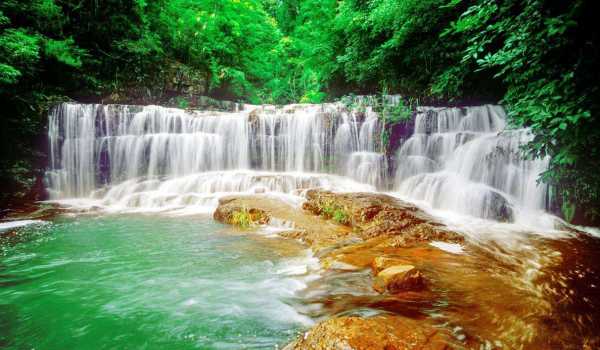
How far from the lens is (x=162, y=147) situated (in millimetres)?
12195

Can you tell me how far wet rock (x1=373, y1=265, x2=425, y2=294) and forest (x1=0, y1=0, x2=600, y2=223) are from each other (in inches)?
84.7

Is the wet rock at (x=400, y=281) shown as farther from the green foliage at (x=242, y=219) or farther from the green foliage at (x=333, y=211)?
the green foliage at (x=242, y=219)

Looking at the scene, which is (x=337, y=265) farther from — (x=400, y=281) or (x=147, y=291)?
(x=147, y=291)

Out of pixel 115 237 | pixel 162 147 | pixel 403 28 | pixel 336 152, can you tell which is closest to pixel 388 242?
pixel 115 237

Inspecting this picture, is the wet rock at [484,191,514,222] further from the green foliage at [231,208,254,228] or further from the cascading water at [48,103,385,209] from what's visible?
the green foliage at [231,208,254,228]


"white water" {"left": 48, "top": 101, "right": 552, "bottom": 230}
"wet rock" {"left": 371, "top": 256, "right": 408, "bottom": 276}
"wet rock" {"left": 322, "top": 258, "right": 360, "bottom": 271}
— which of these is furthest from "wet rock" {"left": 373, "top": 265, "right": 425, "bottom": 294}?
"white water" {"left": 48, "top": 101, "right": 552, "bottom": 230}

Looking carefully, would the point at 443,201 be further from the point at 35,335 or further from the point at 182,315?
the point at 35,335

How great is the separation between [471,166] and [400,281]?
21.6ft

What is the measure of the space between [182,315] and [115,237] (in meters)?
4.09

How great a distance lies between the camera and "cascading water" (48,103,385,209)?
10.7 metres

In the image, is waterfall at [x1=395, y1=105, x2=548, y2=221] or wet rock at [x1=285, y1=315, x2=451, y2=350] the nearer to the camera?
wet rock at [x1=285, y1=315, x2=451, y2=350]

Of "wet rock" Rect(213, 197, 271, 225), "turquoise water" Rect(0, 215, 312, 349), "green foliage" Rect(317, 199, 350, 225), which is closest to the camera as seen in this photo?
"turquoise water" Rect(0, 215, 312, 349)

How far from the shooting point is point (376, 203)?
7027 millimetres

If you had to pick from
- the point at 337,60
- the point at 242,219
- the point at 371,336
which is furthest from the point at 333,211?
the point at 337,60
